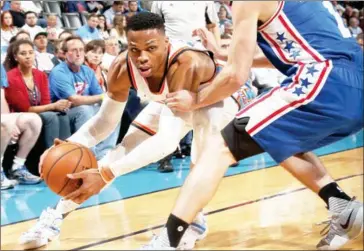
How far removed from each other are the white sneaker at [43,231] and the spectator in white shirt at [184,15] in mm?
810

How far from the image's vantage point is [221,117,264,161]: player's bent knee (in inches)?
84.7

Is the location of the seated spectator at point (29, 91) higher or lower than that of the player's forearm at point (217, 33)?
lower

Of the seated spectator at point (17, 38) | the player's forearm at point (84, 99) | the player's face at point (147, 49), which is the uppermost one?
the player's face at point (147, 49)

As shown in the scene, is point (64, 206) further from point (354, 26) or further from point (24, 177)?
point (354, 26)

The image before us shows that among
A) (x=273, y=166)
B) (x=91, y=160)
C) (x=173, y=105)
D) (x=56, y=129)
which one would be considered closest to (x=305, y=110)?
(x=173, y=105)

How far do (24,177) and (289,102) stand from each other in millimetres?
1136

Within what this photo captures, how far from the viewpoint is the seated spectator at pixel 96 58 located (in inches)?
97.8

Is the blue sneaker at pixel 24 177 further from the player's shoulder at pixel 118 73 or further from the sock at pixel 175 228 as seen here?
the sock at pixel 175 228

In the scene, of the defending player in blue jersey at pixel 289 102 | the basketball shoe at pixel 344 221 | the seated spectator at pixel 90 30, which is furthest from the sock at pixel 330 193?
the seated spectator at pixel 90 30

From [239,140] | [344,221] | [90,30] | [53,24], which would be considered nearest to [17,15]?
[53,24]

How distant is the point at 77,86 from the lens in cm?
250

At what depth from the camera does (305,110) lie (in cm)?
216

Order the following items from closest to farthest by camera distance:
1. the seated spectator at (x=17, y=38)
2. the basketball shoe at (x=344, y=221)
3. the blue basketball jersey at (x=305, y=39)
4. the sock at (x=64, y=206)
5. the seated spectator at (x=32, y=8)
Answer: the blue basketball jersey at (x=305, y=39) < the basketball shoe at (x=344, y=221) < the seated spectator at (x=17, y=38) < the sock at (x=64, y=206) < the seated spectator at (x=32, y=8)

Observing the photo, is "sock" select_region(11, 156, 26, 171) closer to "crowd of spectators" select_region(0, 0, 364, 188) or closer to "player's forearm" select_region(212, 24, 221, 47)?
"crowd of spectators" select_region(0, 0, 364, 188)
